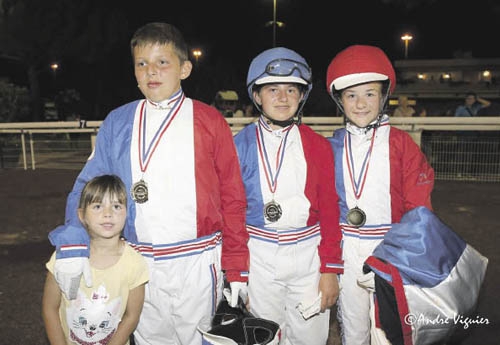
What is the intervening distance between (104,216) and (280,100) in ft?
4.26

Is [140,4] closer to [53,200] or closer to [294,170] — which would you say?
[53,200]

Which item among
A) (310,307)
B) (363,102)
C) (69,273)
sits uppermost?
(363,102)

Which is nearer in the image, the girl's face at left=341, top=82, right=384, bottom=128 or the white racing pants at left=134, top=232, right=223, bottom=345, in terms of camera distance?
the white racing pants at left=134, top=232, right=223, bottom=345

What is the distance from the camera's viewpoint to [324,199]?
9.16 ft

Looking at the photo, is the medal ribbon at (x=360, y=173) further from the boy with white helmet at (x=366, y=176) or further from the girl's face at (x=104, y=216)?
the girl's face at (x=104, y=216)

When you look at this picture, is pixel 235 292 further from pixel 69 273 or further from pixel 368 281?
pixel 69 273

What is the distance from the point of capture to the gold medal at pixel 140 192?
2.46 meters

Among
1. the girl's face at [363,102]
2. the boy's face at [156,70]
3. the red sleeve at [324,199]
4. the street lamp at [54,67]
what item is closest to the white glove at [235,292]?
the red sleeve at [324,199]

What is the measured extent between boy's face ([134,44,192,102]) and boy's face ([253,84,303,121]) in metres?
0.64

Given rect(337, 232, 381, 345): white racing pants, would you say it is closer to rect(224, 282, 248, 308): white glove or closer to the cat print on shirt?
rect(224, 282, 248, 308): white glove

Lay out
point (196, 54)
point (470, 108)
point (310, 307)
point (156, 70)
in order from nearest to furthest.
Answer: point (156, 70) < point (310, 307) < point (470, 108) < point (196, 54)

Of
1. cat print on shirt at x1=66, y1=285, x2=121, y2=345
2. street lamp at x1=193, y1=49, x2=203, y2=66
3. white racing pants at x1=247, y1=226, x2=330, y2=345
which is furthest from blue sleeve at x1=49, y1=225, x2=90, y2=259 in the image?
street lamp at x1=193, y1=49, x2=203, y2=66

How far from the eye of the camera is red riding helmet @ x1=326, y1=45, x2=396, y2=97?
2857 millimetres

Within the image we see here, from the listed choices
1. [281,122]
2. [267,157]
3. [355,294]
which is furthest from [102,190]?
[355,294]
